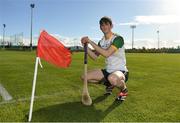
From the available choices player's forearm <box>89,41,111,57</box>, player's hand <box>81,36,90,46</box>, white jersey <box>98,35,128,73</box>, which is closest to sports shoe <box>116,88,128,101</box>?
white jersey <box>98,35,128,73</box>

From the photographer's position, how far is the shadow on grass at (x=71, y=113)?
16.1 ft

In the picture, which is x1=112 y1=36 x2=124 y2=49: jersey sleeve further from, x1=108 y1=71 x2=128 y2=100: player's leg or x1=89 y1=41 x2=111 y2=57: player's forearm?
x1=108 y1=71 x2=128 y2=100: player's leg

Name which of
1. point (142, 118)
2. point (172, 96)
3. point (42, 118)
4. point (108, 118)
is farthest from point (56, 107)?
point (172, 96)

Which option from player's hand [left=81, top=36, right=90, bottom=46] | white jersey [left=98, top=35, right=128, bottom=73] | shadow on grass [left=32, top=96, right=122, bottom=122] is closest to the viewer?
shadow on grass [left=32, top=96, right=122, bottom=122]

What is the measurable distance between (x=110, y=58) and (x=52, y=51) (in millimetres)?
1622

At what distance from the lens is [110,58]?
6.43 m

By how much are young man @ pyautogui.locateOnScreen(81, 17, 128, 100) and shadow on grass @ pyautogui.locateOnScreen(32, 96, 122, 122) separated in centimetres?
46

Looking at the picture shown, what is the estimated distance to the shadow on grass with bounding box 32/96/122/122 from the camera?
16.1ft

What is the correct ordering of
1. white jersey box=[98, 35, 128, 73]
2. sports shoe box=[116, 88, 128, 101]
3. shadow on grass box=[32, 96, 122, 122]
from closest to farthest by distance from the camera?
1. shadow on grass box=[32, 96, 122, 122]
2. sports shoe box=[116, 88, 128, 101]
3. white jersey box=[98, 35, 128, 73]

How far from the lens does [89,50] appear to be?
674cm

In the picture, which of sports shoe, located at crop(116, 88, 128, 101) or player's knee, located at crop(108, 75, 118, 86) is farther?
sports shoe, located at crop(116, 88, 128, 101)

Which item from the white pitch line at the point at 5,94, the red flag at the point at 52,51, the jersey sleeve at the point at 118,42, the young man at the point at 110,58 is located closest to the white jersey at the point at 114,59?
the young man at the point at 110,58

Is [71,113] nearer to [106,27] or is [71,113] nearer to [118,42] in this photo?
[118,42]

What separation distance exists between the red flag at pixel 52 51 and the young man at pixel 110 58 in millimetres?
666
